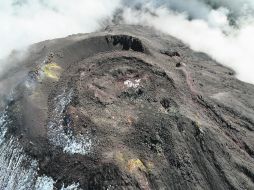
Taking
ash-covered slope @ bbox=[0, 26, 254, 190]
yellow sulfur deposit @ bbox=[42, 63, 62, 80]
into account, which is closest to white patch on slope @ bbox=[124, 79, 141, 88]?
ash-covered slope @ bbox=[0, 26, 254, 190]

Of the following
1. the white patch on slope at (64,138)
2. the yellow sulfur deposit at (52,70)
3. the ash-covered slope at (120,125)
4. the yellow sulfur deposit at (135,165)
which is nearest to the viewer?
the yellow sulfur deposit at (135,165)

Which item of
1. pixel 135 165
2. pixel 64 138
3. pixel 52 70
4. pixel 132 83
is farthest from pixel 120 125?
pixel 52 70

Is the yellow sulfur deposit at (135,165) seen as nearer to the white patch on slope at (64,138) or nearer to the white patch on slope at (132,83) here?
the white patch on slope at (64,138)

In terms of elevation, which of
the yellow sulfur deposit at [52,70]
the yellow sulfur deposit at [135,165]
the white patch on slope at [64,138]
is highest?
the yellow sulfur deposit at [52,70]

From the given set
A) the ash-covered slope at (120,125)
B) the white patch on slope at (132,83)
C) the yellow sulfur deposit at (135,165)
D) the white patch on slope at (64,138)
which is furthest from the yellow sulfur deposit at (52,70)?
the yellow sulfur deposit at (135,165)

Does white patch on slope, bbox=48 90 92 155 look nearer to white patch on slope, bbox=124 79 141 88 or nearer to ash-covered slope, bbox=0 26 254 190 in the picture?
ash-covered slope, bbox=0 26 254 190

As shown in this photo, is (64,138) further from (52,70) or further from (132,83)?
(52,70)
